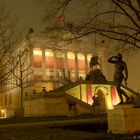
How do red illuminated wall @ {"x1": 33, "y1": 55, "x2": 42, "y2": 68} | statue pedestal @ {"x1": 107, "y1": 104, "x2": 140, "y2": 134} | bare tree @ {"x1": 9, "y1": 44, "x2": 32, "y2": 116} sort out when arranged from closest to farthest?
statue pedestal @ {"x1": 107, "y1": 104, "x2": 140, "y2": 134} → bare tree @ {"x1": 9, "y1": 44, "x2": 32, "y2": 116} → red illuminated wall @ {"x1": 33, "y1": 55, "x2": 42, "y2": 68}

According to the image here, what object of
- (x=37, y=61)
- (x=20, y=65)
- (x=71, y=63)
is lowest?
(x=20, y=65)

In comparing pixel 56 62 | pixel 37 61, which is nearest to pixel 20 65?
pixel 37 61

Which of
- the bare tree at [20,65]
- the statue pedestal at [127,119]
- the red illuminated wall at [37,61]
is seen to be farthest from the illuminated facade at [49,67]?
the statue pedestal at [127,119]

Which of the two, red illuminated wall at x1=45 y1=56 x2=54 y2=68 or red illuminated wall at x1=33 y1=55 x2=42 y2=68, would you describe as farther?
red illuminated wall at x1=45 y1=56 x2=54 y2=68

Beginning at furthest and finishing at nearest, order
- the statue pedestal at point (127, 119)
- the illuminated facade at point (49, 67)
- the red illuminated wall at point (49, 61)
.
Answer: the red illuminated wall at point (49, 61) → the illuminated facade at point (49, 67) → the statue pedestal at point (127, 119)

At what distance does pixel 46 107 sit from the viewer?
47156 mm

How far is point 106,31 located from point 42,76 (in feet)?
200

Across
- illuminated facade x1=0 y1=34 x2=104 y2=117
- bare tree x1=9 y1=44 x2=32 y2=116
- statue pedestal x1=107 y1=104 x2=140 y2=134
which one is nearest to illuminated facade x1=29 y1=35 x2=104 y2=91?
illuminated facade x1=0 y1=34 x2=104 y2=117

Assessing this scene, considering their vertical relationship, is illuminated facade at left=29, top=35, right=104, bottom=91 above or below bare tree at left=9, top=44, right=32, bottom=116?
above

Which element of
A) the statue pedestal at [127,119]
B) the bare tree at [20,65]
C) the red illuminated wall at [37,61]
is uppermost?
the red illuminated wall at [37,61]

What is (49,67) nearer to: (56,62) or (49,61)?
(49,61)

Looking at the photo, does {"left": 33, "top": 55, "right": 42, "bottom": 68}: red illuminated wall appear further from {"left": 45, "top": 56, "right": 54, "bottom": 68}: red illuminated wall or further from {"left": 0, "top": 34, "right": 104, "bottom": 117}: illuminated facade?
{"left": 45, "top": 56, "right": 54, "bottom": 68}: red illuminated wall

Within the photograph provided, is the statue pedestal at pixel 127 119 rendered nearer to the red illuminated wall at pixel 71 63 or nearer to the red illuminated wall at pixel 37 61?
the red illuminated wall at pixel 37 61

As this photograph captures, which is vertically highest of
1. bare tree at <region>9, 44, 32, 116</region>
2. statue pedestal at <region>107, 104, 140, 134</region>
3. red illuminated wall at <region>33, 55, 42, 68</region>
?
red illuminated wall at <region>33, 55, 42, 68</region>
